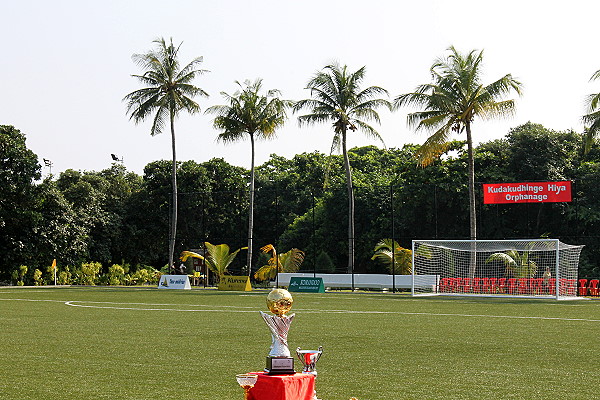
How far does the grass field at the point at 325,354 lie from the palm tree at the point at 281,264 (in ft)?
78.3

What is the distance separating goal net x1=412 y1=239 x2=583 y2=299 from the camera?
1315 inches

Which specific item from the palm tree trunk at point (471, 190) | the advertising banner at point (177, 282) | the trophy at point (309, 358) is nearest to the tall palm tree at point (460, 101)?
the palm tree trunk at point (471, 190)

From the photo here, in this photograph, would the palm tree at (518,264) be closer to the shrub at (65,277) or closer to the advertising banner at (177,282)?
the advertising banner at (177,282)

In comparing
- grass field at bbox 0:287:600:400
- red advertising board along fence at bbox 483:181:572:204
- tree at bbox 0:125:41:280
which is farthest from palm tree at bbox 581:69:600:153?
tree at bbox 0:125:41:280

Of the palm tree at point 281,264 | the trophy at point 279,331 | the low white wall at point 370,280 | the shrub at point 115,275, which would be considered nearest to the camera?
the trophy at point 279,331

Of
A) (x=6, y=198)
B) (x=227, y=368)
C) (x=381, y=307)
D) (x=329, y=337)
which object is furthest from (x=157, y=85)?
(x=227, y=368)

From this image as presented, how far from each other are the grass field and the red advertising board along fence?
55.3 ft

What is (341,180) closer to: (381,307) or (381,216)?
(381,216)

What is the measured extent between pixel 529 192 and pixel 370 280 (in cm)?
874

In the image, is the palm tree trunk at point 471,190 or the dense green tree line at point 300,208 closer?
the palm tree trunk at point 471,190

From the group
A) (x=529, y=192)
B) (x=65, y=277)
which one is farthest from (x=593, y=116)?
(x=65, y=277)

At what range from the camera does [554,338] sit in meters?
14.5

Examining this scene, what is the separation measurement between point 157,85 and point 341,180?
13917mm

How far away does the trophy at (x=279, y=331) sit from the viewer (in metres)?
5.15
